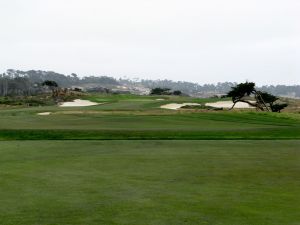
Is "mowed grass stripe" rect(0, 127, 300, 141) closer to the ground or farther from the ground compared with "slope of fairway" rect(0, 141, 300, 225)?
closer to the ground

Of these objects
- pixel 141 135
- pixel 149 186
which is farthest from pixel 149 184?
pixel 141 135

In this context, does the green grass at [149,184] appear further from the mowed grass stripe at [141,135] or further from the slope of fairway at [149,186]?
the mowed grass stripe at [141,135]

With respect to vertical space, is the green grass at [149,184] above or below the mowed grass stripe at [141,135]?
above

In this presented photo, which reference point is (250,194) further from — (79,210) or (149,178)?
(79,210)

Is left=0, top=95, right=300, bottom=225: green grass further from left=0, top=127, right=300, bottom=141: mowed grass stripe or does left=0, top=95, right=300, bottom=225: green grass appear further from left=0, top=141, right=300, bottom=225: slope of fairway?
left=0, top=127, right=300, bottom=141: mowed grass stripe

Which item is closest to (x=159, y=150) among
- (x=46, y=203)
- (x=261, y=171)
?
(x=261, y=171)

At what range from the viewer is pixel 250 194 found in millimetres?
9875

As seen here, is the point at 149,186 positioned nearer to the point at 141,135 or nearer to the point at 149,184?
the point at 149,184

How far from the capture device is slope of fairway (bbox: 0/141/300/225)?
794 centimetres

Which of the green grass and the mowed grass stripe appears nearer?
the green grass

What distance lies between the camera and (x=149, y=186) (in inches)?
417

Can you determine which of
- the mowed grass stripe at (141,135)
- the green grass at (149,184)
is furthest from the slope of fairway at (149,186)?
the mowed grass stripe at (141,135)

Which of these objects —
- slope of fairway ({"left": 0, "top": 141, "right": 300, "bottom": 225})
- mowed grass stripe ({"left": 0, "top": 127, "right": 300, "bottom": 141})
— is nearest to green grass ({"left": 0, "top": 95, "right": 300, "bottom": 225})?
slope of fairway ({"left": 0, "top": 141, "right": 300, "bottom": 225})

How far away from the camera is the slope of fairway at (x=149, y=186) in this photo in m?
7.94
